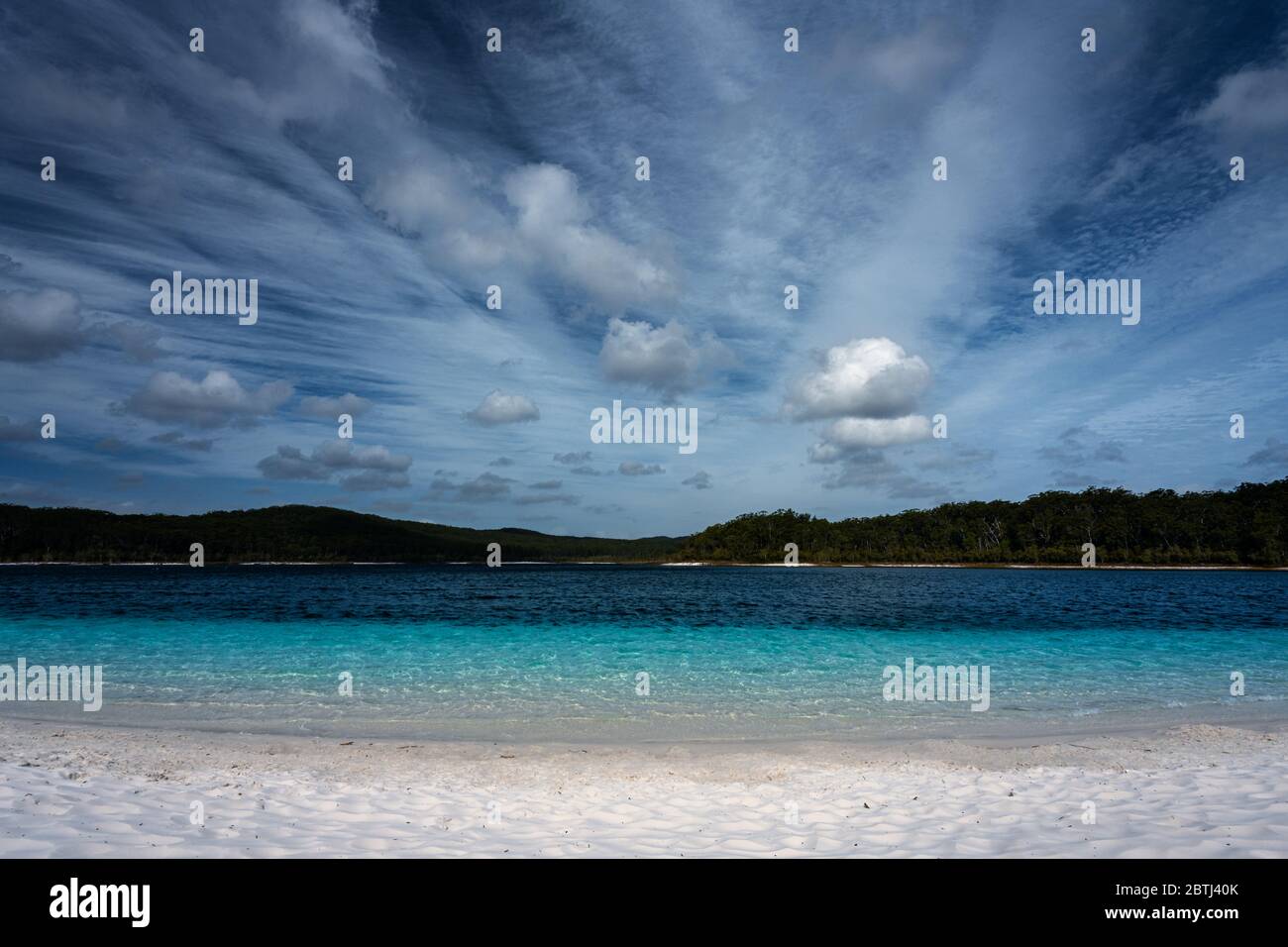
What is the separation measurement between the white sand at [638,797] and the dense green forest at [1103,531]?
6666 inches

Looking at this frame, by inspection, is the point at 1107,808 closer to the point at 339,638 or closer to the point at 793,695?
the point at 793,695

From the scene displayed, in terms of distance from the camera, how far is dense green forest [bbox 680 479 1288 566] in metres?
140

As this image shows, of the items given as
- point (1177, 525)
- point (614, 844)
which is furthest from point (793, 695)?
point (1177, 525)

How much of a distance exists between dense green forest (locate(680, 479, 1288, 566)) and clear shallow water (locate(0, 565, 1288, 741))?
132 m

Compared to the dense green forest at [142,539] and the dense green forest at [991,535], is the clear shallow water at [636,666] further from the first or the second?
the dense green forest at [142,539]

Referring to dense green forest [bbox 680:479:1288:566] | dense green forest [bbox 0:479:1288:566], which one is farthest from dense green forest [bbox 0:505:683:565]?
dense green forest [bbox 680:479:1288:566]

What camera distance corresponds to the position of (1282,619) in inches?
1378

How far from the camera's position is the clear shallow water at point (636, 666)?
13.4 metres

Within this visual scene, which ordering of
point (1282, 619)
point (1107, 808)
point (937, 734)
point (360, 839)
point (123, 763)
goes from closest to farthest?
point (360, 839), point (1107, 808), point (123, 763), point (937, 734), point (1282, 619)

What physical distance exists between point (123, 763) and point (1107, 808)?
13148 mm

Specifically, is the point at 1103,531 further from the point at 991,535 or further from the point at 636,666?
the point at 636,666
